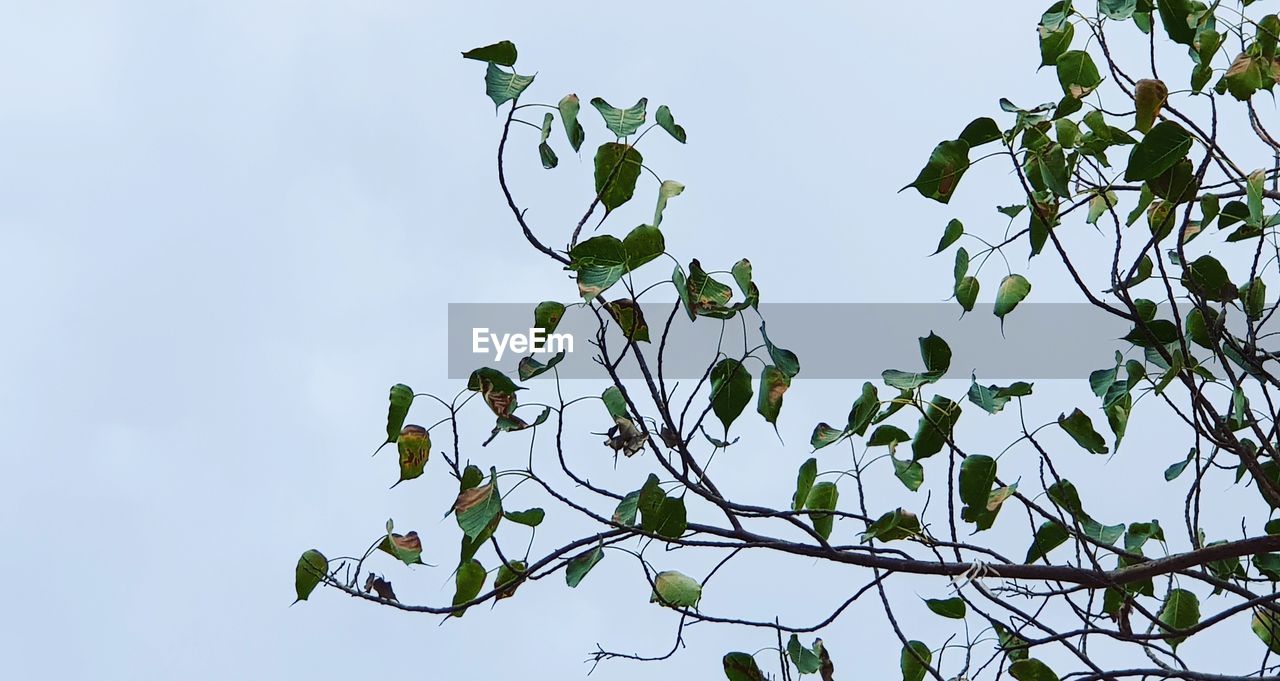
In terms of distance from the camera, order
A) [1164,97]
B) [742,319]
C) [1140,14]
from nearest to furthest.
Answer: [742,319] < [1164,97] < [1140,14]

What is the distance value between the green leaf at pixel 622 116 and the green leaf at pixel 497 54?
Result: 0.08 metres

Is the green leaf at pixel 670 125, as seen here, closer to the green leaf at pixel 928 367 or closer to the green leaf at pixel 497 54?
the green leaf at pixel 497 54

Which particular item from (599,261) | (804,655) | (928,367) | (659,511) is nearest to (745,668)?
(804,655)

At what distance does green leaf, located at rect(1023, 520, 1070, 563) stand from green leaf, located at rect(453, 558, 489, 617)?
0.58 metres

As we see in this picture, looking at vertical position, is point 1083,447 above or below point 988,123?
below

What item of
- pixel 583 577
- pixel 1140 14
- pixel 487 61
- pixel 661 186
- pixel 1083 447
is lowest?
pixel 583 577

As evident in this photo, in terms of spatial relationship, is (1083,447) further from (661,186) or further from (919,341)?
(661,186)

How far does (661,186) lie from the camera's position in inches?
41.6

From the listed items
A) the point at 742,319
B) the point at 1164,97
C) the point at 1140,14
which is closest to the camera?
the point at 742,319

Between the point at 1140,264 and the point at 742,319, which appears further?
the point at 1140,264

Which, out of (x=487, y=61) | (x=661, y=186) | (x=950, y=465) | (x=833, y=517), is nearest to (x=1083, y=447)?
(x=950, y=465)

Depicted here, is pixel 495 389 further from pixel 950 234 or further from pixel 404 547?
pixel 950 234

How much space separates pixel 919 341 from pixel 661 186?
0.88 ft

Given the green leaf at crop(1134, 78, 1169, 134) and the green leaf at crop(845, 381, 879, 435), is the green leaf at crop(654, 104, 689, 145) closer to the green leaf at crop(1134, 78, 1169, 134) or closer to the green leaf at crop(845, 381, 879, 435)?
the green leaf at crop(845, 381, 879, 435)
